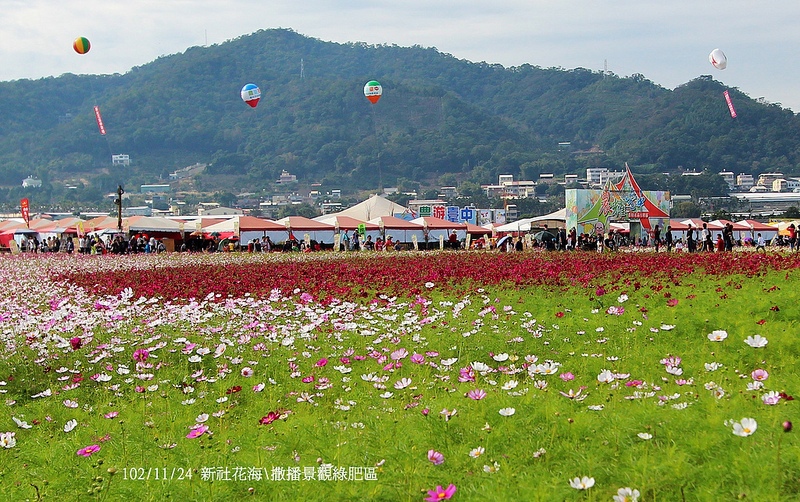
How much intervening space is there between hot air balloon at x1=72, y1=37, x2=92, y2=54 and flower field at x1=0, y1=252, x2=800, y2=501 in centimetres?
2022

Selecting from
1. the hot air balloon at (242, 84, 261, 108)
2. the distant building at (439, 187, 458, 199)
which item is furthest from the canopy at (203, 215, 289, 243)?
the distant building at (439, 187, 458, 199)

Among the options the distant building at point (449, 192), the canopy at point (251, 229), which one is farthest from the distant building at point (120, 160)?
the canopy at point (251, 229)

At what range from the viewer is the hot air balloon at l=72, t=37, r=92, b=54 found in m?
30.3

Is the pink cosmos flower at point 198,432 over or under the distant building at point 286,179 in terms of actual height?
under

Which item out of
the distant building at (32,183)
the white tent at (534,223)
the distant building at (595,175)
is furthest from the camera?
the distant building at (32,183)

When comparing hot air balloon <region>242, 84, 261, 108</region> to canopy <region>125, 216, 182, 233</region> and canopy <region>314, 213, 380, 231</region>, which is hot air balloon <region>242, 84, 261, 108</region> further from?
canopy <region>125, 216, 182, 233</region>

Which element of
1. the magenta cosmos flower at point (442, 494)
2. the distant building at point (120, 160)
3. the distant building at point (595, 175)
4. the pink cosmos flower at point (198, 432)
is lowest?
the pink cosmos flower at point (198, 432)

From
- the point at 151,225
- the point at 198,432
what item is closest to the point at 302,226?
the point at 151,225

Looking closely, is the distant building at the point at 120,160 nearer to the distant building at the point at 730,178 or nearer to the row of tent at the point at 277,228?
the distant building at the point at 730,178

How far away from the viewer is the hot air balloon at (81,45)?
30.3 m

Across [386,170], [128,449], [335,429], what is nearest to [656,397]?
[335,429]

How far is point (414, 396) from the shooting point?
20.4 feet

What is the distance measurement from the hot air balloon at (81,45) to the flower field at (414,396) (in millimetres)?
20224

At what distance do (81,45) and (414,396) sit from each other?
91.8ft
